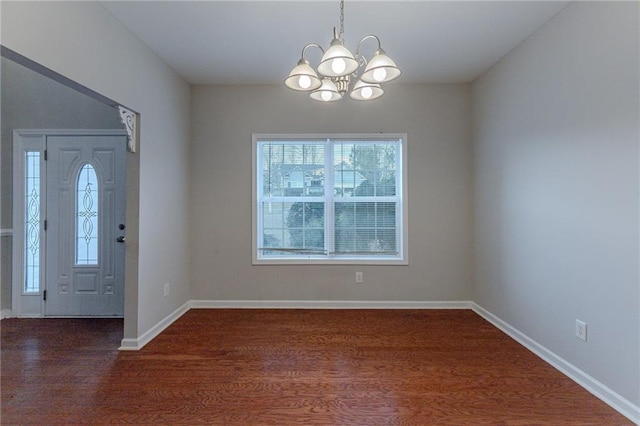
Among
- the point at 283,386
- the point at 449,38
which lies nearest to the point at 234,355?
the point at 283,386

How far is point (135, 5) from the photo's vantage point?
2.24 metres

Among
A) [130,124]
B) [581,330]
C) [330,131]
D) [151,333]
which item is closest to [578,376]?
[581,330]

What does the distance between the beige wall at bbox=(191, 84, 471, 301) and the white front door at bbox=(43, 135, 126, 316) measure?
0.81 meters

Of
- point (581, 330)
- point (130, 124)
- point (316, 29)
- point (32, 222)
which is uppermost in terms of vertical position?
point (316, 29)

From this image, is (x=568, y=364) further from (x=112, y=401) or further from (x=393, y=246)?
(x=112, y=401)

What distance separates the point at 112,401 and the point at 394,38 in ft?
11.4

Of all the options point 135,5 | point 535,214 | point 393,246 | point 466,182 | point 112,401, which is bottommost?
point 112,401

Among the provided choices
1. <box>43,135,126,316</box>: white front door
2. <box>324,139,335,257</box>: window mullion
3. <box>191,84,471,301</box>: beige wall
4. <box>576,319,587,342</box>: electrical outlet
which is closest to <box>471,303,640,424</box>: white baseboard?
<box>576,319,587,342</box>: electrical outlet

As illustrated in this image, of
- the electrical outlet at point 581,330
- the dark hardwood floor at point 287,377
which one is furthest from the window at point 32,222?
the electrical outlet at point 581,330

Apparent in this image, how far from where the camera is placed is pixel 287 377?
2193 mm

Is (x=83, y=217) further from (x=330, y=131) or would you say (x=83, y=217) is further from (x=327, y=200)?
(x=330, y=131)

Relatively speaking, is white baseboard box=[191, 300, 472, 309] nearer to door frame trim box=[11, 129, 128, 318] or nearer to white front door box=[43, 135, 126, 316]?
white front door box=[43, 135, 126, 316]

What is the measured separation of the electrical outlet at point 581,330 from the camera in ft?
6.84

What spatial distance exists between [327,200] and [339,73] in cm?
212
